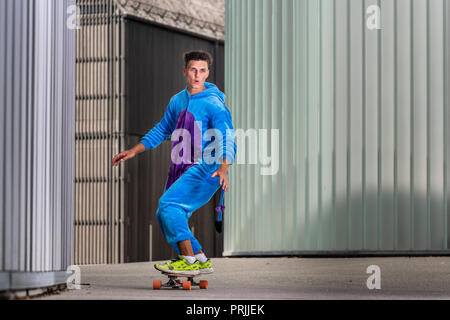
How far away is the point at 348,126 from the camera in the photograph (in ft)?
48.8

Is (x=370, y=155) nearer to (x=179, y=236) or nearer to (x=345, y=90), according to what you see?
(x=345, y=90)

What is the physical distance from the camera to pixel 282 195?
51.3ft

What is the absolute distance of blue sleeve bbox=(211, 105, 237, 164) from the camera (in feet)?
27.4

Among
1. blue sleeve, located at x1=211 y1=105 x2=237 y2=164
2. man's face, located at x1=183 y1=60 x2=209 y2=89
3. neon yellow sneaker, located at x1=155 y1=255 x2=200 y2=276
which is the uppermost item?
man's face, located at x1=183 y1=60 x2=209 y2=89

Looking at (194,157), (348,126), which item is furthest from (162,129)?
(348,126)

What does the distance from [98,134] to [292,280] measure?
12743 millimetres

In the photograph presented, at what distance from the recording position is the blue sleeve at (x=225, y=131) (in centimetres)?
836

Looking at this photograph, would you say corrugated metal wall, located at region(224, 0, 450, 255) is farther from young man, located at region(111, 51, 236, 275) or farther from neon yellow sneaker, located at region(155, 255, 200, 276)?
neon yellow sneaker, located at region(155, 255, 200, 276)

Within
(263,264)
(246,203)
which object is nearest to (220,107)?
(263,264)

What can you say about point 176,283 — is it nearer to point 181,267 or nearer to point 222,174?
point 181,267

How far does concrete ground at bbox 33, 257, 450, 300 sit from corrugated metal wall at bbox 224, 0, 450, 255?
84 cm

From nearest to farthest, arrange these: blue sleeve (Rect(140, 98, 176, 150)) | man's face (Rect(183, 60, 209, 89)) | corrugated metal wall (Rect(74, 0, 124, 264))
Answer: man's face (Rect(183, 60, 209, 89)) → blue sleeve (Rect(140, 98, 176, 150)) → corrugated metal wall (Rect(74, 0, 124, 264))

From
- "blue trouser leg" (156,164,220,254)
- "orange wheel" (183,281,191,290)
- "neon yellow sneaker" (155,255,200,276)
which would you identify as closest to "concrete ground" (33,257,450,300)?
"orange wheel" (183,281,191,290)

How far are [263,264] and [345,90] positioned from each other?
327 cm
